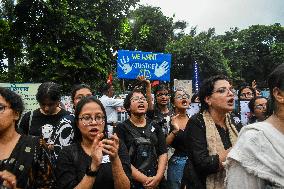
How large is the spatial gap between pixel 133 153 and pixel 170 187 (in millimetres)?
861

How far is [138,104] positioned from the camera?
14.2 feet

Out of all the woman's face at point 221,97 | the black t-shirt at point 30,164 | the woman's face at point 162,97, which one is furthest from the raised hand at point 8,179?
the woman's face at point 162,97

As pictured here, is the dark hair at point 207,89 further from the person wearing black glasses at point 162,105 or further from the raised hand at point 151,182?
the person wearing black glasses at point 162,105

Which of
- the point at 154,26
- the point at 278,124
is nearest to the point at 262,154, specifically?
the point at 278,124

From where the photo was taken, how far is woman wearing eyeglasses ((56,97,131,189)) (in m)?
2.49

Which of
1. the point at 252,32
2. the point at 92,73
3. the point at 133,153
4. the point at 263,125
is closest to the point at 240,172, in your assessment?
the point at 263,125

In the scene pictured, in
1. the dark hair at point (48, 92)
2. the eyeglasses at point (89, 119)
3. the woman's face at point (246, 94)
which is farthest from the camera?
the woman's face at point (246, 94)

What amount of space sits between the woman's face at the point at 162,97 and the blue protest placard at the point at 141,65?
223 centimetres

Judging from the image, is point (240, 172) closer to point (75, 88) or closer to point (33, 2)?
point (75, 88)

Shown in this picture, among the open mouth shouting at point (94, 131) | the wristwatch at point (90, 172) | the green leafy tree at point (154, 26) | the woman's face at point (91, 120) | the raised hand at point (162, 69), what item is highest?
the green leafy tree at point (154, 26)

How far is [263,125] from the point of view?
1.87 metres

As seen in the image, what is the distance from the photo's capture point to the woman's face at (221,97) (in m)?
3.42

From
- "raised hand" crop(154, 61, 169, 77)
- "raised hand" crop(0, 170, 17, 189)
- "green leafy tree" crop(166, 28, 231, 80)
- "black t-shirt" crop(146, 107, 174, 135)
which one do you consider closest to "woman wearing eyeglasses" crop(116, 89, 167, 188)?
"black t-shirt" crop(146, 107, 174, 135)

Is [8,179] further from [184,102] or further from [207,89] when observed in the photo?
[184,102]
